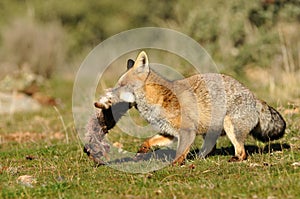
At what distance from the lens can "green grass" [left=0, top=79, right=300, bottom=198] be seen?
6.58 metres

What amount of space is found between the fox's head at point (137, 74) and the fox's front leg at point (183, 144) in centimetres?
97

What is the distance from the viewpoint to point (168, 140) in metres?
9.12

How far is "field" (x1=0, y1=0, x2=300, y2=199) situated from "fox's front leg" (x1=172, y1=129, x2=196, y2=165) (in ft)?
0.54

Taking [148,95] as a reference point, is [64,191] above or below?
below

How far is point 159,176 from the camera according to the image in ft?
24.9

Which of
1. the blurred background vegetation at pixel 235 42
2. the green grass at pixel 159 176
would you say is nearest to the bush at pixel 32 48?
the blurred background vegetation at pixel 235 42

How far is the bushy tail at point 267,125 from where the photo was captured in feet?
30.8

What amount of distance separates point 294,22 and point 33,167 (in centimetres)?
1708

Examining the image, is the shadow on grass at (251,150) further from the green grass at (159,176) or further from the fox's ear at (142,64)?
the fox's ear at (142,64)

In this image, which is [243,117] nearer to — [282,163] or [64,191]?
[282,163]

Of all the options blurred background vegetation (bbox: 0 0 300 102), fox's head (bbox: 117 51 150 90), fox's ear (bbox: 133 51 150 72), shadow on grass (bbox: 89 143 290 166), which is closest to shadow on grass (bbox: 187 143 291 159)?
shadow on grass (bbox: 89 143 290 166)

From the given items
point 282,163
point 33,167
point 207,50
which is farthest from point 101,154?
point 207,50

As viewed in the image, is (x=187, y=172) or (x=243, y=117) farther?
(x=243, y=117)

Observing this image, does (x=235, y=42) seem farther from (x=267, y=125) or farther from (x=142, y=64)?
(x=142, y=64)
